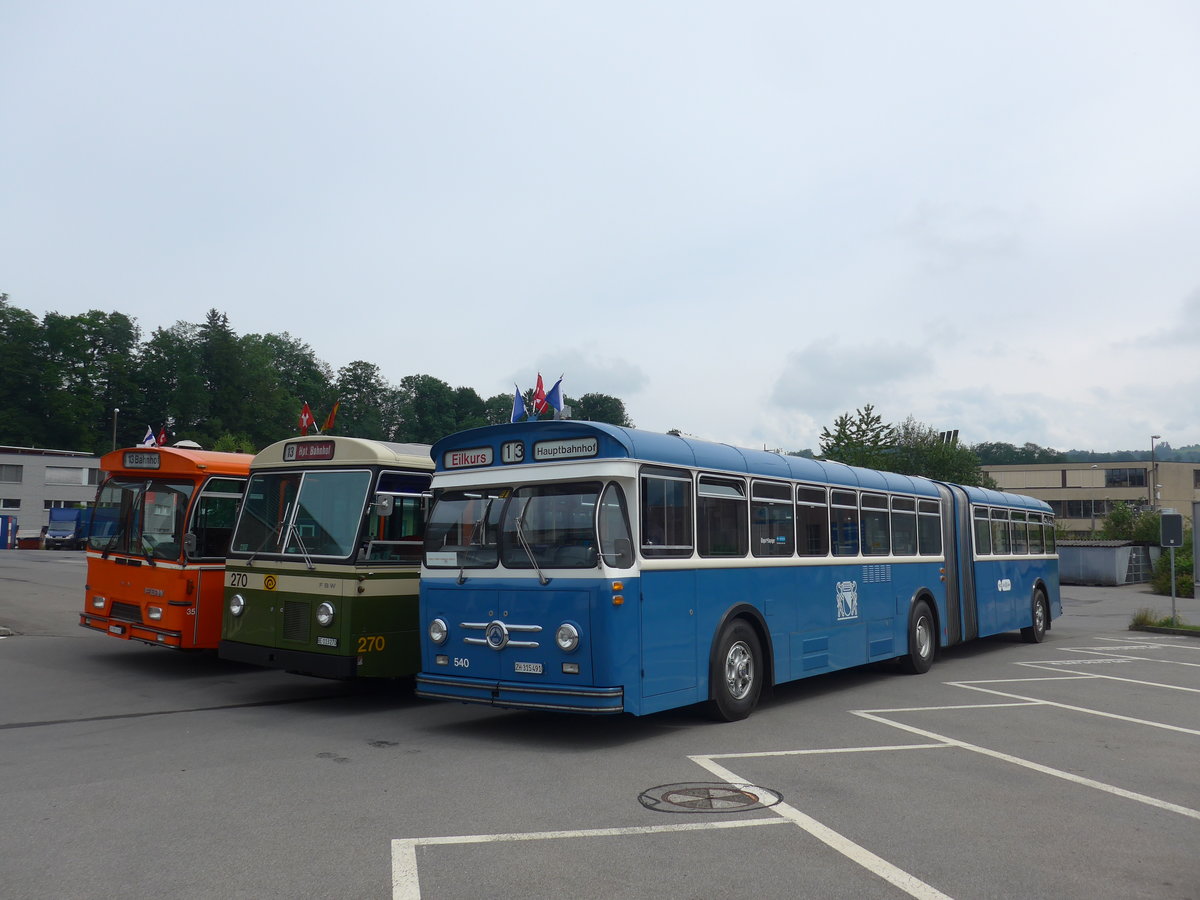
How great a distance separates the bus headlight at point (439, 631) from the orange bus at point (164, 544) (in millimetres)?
4483

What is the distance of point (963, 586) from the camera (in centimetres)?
1655

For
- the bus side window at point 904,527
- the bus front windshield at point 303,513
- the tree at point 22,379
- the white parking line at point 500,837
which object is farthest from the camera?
the tree at point 22,379

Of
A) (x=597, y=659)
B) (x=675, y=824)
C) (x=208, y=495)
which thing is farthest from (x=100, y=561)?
(x=675, y=824)

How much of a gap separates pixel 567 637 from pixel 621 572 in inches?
29.1

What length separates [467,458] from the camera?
988cm

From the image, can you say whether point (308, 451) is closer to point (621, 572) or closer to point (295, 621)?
point (295, 621)

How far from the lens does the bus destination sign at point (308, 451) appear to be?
11159mm

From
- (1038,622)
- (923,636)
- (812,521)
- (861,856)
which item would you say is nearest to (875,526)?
(812,521)

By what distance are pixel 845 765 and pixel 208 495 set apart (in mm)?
8911

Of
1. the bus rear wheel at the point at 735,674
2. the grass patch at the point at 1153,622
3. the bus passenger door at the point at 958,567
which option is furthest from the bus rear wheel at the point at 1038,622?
the bus rear wheel at the point at 735,674

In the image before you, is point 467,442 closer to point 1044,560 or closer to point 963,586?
point 963,586

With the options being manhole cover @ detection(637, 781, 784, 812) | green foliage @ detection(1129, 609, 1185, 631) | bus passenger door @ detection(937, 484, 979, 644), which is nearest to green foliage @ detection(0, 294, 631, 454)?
green foliage @ detection(1129, 609, 1185, 631)

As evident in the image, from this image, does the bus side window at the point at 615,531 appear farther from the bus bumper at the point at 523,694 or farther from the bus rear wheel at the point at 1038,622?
the bus rear wheel at the point at 1038,622

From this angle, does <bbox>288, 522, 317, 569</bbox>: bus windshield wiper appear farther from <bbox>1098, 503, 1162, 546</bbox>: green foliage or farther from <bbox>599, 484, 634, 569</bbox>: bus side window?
<bbox>1098, 503, 1162, 546</bbox>: green foliage
